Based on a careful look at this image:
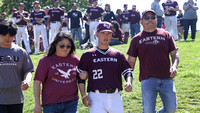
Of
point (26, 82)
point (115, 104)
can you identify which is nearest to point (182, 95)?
point (115, 104)

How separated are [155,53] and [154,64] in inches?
7.5

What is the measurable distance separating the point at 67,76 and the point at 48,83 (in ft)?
1.00

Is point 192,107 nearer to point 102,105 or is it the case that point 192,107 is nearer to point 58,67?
point 102,105

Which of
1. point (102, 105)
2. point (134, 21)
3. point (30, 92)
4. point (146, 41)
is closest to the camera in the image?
point (102, 105)

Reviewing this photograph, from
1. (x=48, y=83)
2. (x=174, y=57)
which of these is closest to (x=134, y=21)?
(x=174, y=57)

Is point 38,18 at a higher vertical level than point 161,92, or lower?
higher

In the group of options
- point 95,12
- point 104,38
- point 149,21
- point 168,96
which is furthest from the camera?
point 95,12

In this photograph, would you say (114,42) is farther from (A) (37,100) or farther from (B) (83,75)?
(A) (37,100)

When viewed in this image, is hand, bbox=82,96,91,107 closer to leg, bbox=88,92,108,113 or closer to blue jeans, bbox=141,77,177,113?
leg, bbox=88,92,108,113

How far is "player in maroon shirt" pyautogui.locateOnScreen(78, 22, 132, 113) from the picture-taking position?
13.5 feet

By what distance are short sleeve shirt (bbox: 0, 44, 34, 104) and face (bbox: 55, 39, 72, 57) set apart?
2.17 feet

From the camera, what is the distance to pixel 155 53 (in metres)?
4.86

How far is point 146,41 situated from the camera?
4934 millimetres

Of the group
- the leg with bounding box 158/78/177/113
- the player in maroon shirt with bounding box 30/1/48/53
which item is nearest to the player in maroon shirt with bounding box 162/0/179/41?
the player in maroon shirt with bounding box 30/1/48/53
